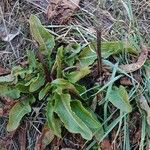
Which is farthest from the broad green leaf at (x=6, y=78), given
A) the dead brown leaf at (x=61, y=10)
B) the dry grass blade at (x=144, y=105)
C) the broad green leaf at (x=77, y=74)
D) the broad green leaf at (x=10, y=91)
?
the dry grass blade at (x=144, y=105)

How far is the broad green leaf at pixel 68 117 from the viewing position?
1.95 m

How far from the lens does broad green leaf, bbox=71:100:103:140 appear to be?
198 centimetres

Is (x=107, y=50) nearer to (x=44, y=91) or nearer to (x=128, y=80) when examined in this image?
(x=128, y=80)

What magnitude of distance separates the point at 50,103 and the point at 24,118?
170 millimetres

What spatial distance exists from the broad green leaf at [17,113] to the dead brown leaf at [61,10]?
517 millimetres

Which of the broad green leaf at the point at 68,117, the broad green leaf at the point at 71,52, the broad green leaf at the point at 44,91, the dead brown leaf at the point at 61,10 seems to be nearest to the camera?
the broad green leaf at the point at 68,117

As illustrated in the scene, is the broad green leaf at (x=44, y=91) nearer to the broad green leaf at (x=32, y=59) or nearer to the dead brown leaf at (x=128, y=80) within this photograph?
the broad green leaf at (x=32, y=59)

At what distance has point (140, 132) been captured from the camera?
6.60 feet

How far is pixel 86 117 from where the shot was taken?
2.01 m

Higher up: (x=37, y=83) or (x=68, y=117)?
(x=37, y=83)

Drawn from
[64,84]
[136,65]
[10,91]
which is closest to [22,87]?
[10,91]

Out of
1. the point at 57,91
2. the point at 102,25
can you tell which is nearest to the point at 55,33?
the point at 102,25

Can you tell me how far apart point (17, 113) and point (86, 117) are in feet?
1.12

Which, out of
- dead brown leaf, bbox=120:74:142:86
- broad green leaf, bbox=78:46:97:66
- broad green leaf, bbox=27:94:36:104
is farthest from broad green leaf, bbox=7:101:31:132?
dead brown leaf, bbox=120:74:142:86
